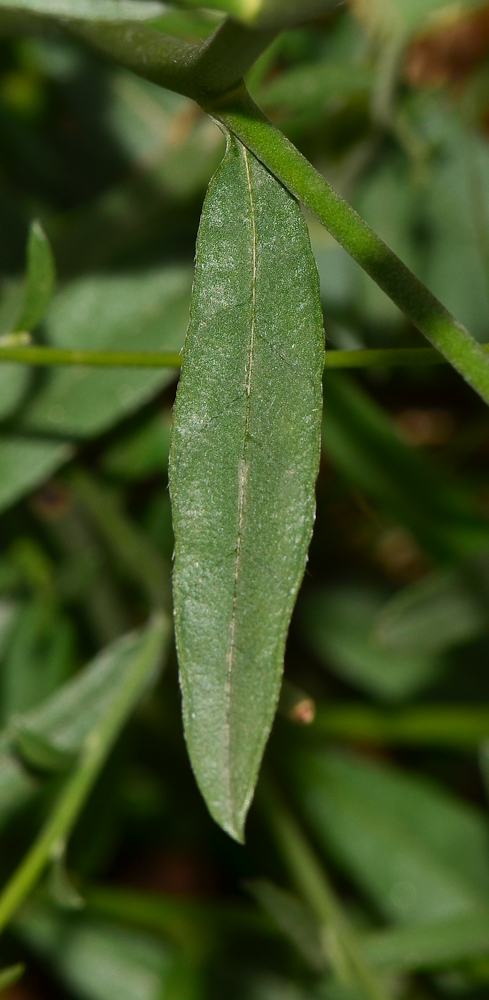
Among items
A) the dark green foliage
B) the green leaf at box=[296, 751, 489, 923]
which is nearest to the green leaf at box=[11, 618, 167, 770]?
the dark green foliage

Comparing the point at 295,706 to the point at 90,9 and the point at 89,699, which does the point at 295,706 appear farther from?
the point at 90,9

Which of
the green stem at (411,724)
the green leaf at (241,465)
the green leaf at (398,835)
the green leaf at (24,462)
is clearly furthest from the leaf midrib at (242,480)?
the green leaf at (398,835)

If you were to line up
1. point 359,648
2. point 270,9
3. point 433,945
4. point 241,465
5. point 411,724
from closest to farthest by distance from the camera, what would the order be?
point 270,9, point 241,465, point 433,945, point 411,724, point 359,648

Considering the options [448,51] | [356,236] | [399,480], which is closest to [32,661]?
[399,480]

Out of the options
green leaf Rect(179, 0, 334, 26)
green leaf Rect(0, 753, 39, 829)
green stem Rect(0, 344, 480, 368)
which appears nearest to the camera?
green leaf Rect(179, 0, 334, 26)

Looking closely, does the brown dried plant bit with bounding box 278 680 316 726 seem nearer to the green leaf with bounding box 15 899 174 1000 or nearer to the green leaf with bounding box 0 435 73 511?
the green leaf with bounding box 0 435 73 511

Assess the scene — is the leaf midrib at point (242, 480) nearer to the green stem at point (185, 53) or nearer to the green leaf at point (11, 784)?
the green stem at point (185, 53)
